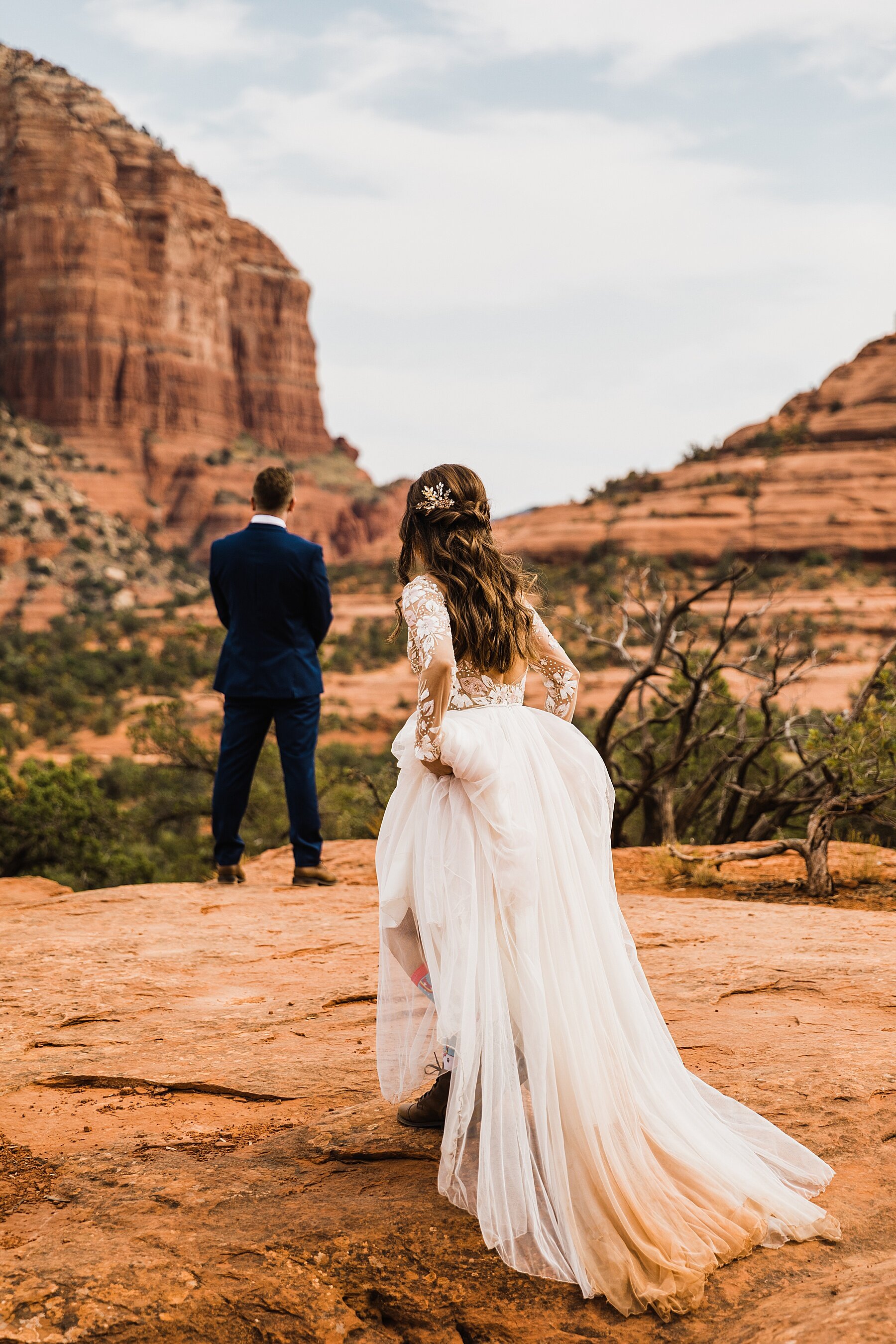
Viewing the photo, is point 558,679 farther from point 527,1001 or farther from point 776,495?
point 776,495

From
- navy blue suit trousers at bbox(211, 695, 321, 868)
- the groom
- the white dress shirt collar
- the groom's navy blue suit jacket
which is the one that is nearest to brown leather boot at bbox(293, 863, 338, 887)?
navy blue suit trousers at bbox(211, 695, 321, 868)

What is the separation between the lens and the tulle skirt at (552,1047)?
2.27 m

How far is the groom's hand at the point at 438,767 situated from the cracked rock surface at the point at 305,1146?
1.00 metres

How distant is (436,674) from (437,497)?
0.49 meters

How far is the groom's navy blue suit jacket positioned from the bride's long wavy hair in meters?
2.96

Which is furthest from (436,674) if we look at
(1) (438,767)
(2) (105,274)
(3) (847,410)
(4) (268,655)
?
(2) (105,274)

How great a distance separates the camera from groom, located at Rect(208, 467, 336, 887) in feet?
18.6

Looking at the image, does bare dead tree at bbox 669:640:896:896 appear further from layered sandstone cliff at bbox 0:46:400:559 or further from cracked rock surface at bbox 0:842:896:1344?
layered sandstone cliff at bbox 0:46:400:559

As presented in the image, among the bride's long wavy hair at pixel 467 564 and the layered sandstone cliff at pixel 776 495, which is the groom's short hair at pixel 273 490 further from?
the layered sandstone cliff at pixel 776 495

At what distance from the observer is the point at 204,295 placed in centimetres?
7462

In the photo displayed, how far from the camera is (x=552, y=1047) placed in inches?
96.6

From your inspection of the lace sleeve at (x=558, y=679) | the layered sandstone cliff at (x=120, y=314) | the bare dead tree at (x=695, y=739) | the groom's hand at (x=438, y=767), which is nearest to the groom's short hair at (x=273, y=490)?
the lace sleeve at (x=558, y=679)

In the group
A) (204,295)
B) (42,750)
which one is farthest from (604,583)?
(204,295)

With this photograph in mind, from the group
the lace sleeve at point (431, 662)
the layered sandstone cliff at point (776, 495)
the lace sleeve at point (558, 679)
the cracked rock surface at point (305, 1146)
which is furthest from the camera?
the layered sandstone cliff at point (776, 495)
